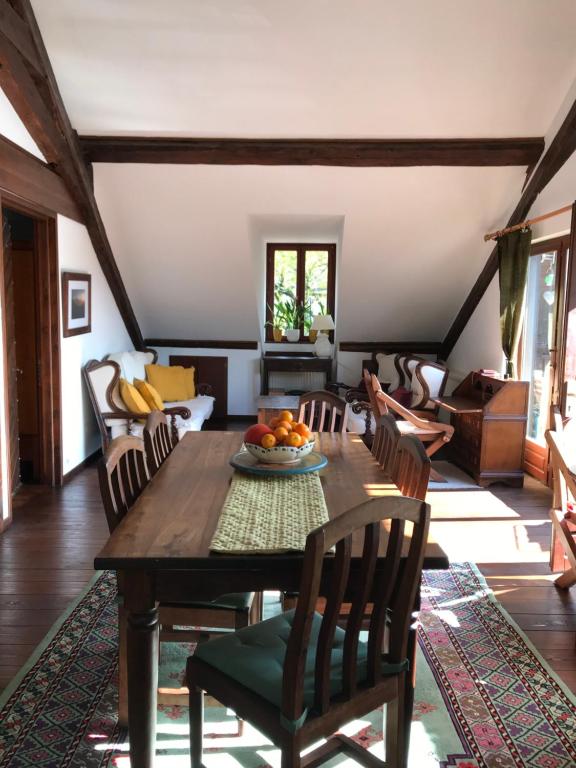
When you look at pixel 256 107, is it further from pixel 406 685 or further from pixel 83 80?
pixel 406 685

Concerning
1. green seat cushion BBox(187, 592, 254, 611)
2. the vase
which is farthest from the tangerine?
the vase

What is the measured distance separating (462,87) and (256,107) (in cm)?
145

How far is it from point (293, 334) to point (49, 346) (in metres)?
3.35

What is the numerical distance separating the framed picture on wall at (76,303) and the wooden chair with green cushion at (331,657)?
12.2 ft

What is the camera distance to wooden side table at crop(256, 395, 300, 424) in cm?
548

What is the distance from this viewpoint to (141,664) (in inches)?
69.8

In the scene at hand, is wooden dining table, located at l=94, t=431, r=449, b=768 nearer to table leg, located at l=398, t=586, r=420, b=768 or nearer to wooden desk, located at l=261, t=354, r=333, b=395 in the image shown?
table leg, located at l=398, t=586, r=420, b=768

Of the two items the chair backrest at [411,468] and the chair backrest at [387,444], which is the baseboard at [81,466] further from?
the chair backrest at [411,468]

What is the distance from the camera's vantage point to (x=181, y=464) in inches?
107

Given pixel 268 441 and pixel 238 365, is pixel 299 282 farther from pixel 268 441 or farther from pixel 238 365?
pixel 268 441

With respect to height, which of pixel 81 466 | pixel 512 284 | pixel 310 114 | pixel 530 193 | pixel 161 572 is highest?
pixel 310 114

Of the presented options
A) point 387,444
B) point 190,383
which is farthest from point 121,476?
point 190,383

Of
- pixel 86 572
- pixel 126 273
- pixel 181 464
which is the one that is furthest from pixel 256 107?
pixel 86 572

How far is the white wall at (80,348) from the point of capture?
5.09 metres
